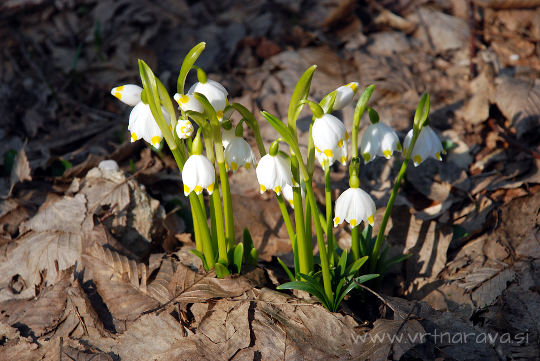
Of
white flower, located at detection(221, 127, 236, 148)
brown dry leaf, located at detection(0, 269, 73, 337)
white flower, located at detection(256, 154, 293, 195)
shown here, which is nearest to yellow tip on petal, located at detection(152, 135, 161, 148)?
white flower, located at detection(221, 127, 236, 148)

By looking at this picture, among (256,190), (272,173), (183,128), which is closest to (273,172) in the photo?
(272,173)

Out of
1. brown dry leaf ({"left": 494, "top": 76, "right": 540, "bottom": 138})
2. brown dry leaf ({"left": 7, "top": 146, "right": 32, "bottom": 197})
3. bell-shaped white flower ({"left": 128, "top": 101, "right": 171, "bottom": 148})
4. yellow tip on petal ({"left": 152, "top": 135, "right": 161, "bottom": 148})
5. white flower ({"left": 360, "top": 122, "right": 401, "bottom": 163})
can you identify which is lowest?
brown dry leaf ({"left": 494, "top": 76, "right": 540, "bottom": 138})

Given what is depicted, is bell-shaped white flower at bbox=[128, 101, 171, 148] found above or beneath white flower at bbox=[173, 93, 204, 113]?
beneath

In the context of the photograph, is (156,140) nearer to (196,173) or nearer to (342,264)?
(196,173)

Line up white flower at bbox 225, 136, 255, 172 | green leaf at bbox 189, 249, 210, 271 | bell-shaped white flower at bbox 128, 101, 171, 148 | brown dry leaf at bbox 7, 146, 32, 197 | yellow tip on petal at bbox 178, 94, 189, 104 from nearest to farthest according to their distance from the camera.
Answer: yellow tip on petal at bbox 178, 94, 189, 104
bell-shaped white flower at bbox 128, 101, 171, 148
white flower at bbox 225, 136, 255, 172
green leaf at bbox 189, 249, 210, 271
brown dry leaf at bbox 7, 146, 32, 197

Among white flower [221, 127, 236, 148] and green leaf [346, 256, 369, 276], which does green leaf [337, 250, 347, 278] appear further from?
white flower [221, 127, 236, 148]
